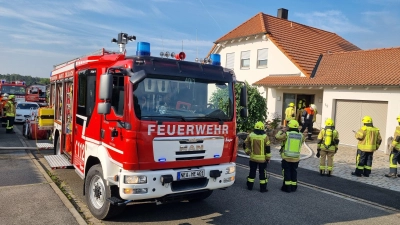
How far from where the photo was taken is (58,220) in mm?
4918

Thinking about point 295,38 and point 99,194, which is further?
point 295,38

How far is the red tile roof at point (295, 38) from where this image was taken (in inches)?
747

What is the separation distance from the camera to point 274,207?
617 centimetres

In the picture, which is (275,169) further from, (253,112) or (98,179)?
(98,179)

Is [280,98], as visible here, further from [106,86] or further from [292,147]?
[106,86]

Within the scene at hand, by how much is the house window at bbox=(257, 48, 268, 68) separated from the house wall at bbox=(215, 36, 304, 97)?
19cm

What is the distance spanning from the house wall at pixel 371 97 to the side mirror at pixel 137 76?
12.1 meters

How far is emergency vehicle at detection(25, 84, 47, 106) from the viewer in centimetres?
2663

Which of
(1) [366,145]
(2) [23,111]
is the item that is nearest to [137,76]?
(1) [366,145]

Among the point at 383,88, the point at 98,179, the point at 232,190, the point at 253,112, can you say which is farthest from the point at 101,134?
the point at 383,88

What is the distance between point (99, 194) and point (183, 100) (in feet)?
6.66

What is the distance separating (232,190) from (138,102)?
3536mm

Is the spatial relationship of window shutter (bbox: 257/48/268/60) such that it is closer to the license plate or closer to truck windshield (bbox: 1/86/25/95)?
the license plate

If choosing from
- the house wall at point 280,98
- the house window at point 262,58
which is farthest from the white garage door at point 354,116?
the house window at point 262,58
